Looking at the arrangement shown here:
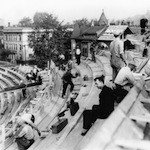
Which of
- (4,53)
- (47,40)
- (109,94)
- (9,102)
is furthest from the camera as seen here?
(4,53)

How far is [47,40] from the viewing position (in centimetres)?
4647

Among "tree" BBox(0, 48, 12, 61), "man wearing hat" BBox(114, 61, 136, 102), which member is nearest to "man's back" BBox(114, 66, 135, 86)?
"man wearing hat" BBox(114, 61, 136, 102)

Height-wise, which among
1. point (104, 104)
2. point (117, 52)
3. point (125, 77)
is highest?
point (117, 52)

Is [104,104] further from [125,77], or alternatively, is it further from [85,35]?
[85,35]

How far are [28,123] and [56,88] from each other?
27.5 ft

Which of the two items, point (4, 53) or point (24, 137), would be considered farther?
point (4, 53)

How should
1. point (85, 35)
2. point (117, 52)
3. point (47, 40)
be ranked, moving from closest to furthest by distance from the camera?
point (117, 52) < point (85, 35) < point (47, 40)

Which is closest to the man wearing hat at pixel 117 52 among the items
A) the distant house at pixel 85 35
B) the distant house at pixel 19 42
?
the distant house at pixel 85 35

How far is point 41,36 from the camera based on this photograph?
46438 mm

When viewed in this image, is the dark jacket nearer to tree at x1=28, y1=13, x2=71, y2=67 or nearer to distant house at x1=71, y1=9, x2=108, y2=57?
distant house at x1=71, y1=9, x2=108, y2=57

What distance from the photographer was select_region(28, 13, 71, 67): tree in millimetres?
45562

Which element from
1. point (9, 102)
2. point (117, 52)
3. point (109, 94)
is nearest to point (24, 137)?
point (109, 94)

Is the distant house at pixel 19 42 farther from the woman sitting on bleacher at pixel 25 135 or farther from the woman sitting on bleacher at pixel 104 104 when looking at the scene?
the woman sitting on bleacher at pixel 104 104

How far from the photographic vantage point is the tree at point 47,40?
45562mm
